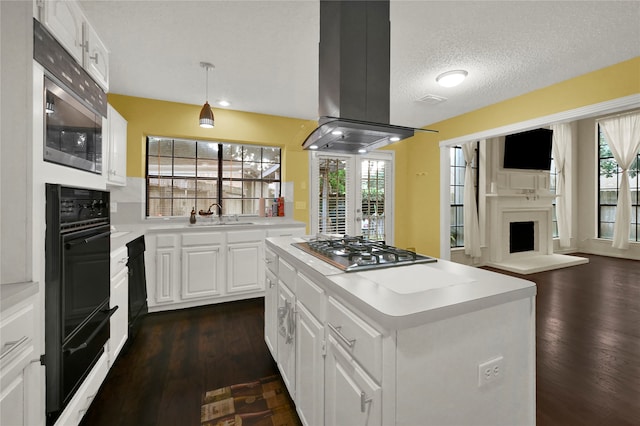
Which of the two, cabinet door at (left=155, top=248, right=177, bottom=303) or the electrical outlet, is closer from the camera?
the electrical outlet

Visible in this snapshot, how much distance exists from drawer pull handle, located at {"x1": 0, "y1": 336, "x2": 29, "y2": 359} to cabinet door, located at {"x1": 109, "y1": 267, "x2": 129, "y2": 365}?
0.90m

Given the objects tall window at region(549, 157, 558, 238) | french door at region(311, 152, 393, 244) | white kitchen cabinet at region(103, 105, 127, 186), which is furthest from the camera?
tall window at region(549, 157, 558, 238)

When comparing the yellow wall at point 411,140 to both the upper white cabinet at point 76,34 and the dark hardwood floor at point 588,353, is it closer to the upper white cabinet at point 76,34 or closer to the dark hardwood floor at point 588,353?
the upper white cabinet at point 76,34

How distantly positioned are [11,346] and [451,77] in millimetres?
3619

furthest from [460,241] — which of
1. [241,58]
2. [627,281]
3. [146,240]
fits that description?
[146,240]

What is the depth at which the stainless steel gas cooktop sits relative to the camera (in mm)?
1317

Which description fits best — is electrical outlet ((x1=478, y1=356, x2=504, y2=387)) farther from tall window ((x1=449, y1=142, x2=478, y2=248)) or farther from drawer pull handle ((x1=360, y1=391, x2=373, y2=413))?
tall window ((x1=449, y1=142, x2=478, y2=248))

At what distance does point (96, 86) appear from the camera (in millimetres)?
1846

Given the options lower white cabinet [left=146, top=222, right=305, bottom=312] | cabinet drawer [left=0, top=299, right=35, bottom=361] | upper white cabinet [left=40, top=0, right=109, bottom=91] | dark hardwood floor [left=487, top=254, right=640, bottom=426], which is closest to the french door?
lower white cabinet [left=146, top=222, right=305, bottom=312]

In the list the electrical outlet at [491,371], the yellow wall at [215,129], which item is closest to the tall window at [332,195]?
the yellow wall at [215,129]

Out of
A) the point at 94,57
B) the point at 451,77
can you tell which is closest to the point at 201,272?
the point at 94,57

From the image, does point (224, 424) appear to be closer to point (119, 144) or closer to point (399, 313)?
point (399, 313)

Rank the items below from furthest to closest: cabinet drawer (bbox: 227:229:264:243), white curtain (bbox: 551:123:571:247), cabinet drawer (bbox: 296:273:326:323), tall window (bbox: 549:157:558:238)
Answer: tall window (bbox: 549:157:558:238), white curtain (bbox: 551:123:571:247), cabinet drawer (bbox: 227:229:264:243), cabinet drawer (bbox: 296:273:326:323)

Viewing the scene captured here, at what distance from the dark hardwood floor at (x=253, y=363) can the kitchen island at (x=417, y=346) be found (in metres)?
0.92
